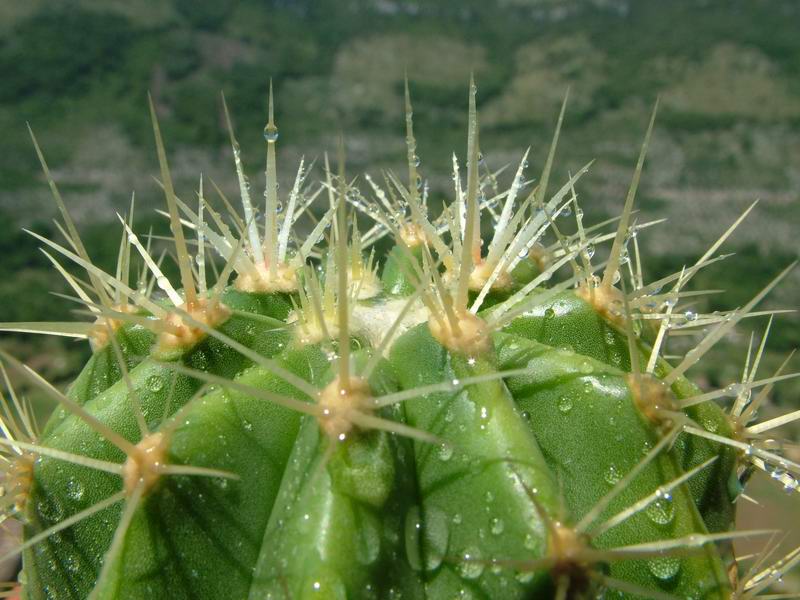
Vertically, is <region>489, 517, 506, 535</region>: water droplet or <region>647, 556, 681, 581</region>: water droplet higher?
<region>489, 517, 506, 535</region>: water droplet

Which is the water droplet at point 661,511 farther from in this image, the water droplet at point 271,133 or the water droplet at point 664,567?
the water droplet at point 271,133

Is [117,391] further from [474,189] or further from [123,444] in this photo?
[474,189]

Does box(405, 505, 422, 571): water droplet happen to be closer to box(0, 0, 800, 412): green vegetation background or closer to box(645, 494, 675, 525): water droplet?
box(645, 494, 675, 525): water droplet

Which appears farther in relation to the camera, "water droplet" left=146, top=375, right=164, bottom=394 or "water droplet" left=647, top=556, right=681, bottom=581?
"water droplet" left=146, top=375, right=164, bottom=394


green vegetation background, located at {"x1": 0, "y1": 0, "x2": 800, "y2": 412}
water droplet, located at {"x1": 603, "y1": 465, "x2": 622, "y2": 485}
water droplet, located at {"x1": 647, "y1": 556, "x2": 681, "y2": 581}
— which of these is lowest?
green vegetation background, located at {"x1": 0, "y1": 0, "x2": 800, "y2": 412}

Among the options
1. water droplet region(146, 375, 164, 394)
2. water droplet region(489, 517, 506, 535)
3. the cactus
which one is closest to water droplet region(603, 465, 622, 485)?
the cactus

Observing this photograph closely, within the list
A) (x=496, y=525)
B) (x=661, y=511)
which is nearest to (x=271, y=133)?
(x=496, y=525)

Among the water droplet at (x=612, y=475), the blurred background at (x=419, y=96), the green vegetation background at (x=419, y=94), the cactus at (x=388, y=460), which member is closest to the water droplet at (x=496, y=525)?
the cactus at (x=388, y=460)

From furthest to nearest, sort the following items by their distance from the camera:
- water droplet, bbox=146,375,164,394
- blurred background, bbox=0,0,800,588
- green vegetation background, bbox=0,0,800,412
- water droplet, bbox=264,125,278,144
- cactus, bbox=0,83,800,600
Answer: green vegetation background, bbox=0,0,800,412 < blurred background, bbox=0,0,800,588 < water droplet, bbox=264,125,278,144 < water droplet, bbox=146,375,164,394 < cactus, bbox=0,83,800,600

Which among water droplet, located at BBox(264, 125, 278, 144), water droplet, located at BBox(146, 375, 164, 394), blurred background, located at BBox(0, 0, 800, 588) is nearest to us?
water droplet, located at BBox(146, 375, 164, 394)
